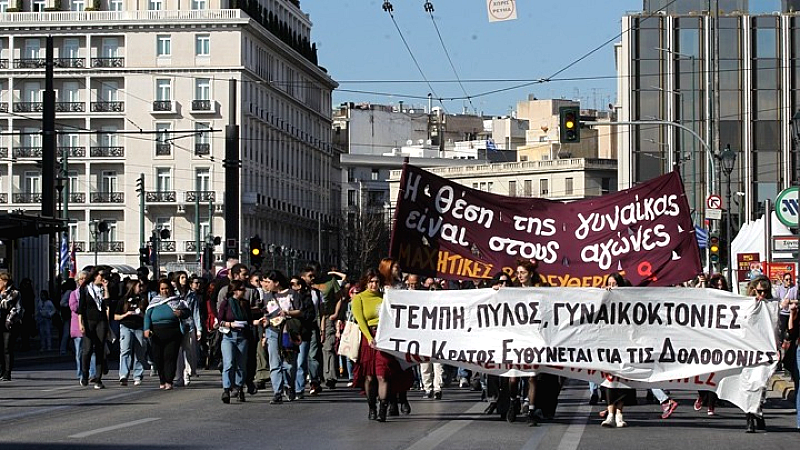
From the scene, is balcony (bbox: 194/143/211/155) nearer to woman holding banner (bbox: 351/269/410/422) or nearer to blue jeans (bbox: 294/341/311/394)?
blue jeans (bbox: 294/341/311/394)

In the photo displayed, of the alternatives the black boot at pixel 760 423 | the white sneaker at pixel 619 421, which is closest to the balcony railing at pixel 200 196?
the white sneaker at pixel 619 421

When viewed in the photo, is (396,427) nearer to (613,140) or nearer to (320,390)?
(320,390)

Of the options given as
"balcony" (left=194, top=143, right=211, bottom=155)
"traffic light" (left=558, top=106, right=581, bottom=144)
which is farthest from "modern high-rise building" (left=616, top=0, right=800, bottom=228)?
"traffic light" (left=558, top=106, right=581, bottom=144)

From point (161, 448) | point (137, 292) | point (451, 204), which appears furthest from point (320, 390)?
point (161, 448)

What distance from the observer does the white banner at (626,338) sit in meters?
16.1

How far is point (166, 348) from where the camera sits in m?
22.3

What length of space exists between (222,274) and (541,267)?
35.7 feet

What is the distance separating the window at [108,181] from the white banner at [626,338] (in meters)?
88.3

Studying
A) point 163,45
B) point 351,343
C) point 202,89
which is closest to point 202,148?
point 202,89

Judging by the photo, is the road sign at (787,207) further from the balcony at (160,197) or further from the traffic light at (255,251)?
the balcony at (160,197)

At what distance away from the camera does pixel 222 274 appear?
28.1m

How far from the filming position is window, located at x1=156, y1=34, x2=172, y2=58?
332 ft

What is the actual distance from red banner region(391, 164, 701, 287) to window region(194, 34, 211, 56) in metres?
84.1

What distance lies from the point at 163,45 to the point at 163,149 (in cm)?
638
